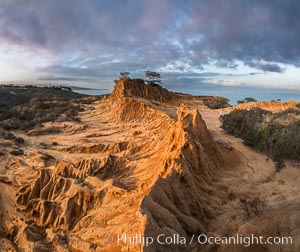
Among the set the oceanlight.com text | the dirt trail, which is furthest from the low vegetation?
the oceanlight.com text

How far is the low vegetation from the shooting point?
45.8 feet

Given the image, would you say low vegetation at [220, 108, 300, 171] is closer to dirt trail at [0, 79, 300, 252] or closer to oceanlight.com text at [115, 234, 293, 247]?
dirt trail at [0, 79, 300, 252]

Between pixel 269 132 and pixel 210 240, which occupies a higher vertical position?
pixel 269 132

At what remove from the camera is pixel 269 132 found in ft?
51.3

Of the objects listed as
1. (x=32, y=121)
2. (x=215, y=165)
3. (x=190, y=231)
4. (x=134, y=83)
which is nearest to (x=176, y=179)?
(x=190, y=231)

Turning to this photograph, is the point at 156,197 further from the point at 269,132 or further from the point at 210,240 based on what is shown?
the point at 269,132

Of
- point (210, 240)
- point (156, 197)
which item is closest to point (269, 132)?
point (156, 197)

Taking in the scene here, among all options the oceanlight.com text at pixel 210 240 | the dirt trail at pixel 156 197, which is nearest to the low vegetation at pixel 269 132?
the dirt trail at pixel 156 197

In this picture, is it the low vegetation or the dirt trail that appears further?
the low vegetation

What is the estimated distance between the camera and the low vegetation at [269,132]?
13961mm

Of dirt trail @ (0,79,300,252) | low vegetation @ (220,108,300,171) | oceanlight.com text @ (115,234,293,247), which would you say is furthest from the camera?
low vegetation @ (220,108,300,171)

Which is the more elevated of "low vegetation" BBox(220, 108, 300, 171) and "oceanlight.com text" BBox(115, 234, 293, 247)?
"low vegetation" BBox(220, 108, 300, 171)

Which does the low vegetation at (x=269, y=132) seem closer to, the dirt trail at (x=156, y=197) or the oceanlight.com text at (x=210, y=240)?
the dirt trail at (x=156, y=197)

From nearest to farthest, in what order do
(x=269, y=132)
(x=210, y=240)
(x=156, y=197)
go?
(x=210, y=240), (x=156, y=197), (x=269, y=132)
